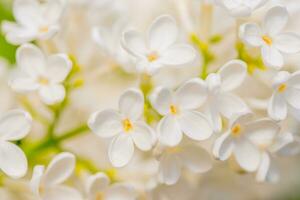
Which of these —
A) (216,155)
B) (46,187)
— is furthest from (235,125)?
(46,187)

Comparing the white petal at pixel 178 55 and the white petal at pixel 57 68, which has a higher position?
the white petal at pixel 57 68

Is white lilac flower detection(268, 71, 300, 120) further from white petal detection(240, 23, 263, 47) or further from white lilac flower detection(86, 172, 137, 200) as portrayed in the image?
white lilac flower detection(86, 172, 137, 200)

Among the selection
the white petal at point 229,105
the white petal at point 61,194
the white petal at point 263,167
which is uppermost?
the white petal at point 229,105

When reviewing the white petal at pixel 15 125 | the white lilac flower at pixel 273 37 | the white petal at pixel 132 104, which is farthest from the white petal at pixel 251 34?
the white petal at pixel 15 125

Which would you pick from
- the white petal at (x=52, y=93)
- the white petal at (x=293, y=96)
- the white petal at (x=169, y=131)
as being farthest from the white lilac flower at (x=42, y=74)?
the white petal at (x=293, y=96)

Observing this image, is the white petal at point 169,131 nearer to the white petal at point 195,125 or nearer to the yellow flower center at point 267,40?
the white petal at point 195,125

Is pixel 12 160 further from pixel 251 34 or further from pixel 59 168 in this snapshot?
pixel 251 34
